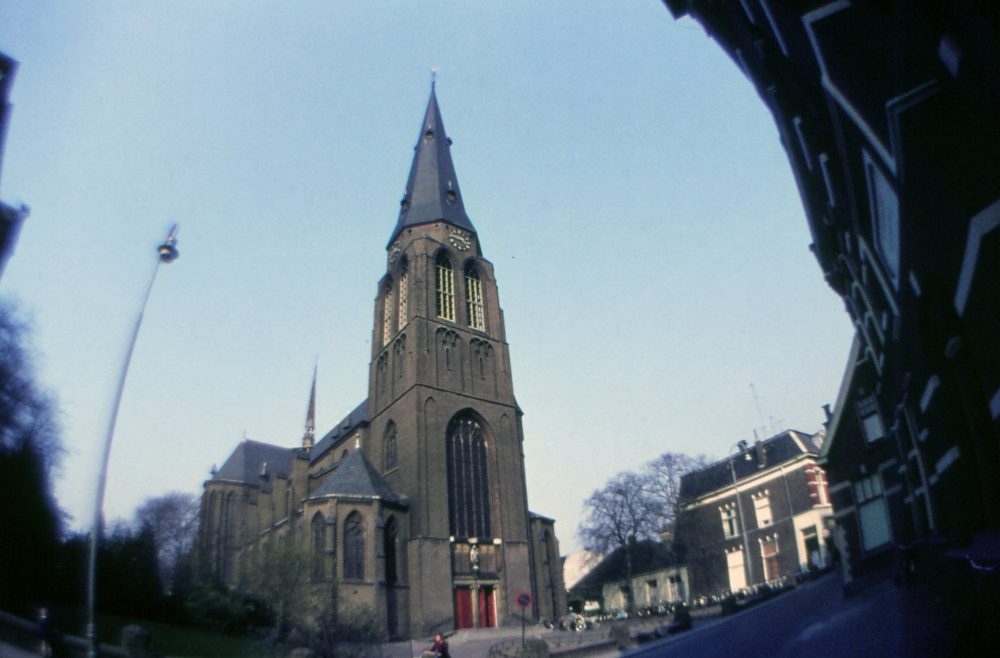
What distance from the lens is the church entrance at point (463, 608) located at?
30.8 metres

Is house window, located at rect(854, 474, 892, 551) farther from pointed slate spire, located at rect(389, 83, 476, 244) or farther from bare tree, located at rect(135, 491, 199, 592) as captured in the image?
bare tree, located at rect(135, 491, 199, 592)

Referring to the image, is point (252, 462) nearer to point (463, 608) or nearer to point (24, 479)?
point (463, 608)

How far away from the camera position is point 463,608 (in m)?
31.1

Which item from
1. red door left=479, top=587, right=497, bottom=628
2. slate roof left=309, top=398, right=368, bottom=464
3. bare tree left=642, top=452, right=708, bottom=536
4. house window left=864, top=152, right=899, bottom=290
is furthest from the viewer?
slate roof left=309, top=398, right=368, bottom=464

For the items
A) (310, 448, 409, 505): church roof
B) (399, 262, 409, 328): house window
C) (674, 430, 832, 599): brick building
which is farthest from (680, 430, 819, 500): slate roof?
(399, 262, 409, 328): house window

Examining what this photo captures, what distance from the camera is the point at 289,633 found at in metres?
18.7

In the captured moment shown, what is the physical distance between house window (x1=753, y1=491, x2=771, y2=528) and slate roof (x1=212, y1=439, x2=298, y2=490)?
47.1m

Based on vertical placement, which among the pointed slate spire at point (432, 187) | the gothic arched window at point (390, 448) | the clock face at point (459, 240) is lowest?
the gothic arched window at point (390, 448)

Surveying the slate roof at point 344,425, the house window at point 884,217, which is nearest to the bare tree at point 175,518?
the slate roof at point 344,425

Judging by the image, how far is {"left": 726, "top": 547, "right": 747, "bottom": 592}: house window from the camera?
58.4 ft

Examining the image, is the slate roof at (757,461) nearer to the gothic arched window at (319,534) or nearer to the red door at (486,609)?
the red door at (486,609)

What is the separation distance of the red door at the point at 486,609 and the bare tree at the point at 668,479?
10.7 m

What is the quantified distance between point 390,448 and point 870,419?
29.4 m

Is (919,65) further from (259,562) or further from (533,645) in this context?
(259,562)
